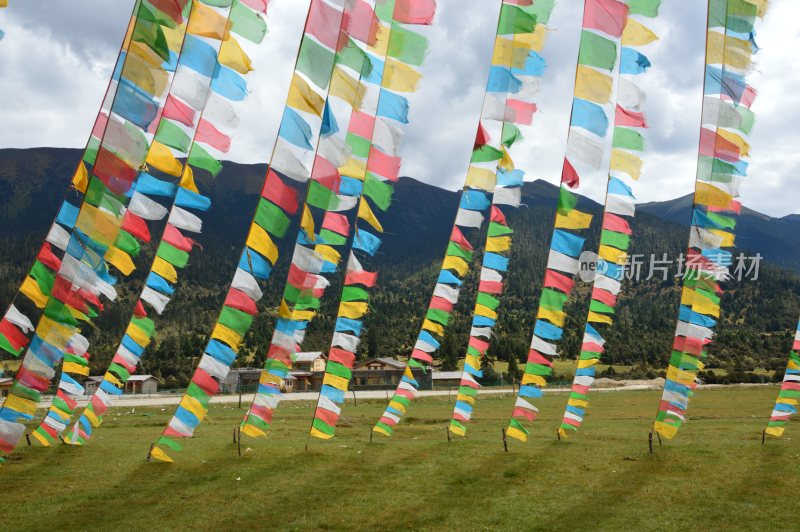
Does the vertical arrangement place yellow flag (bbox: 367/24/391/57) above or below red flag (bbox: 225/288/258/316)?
above

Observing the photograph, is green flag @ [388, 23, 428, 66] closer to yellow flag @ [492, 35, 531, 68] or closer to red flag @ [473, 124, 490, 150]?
yellow flag @ [492, 35, 531, 68]

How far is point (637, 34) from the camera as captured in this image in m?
15.3

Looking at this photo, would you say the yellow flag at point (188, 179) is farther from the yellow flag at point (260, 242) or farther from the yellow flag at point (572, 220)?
the yellow flag at point (572, 220)

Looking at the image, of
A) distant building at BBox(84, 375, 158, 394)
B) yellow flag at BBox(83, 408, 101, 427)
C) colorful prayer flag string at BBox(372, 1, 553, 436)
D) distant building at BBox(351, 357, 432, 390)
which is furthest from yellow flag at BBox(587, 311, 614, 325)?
distant building at BBox(84, 375, 158, 394)

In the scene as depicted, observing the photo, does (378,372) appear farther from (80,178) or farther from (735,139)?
(735,139)

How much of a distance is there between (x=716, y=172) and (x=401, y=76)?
7.96 m

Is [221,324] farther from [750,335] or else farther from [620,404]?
[750,335]

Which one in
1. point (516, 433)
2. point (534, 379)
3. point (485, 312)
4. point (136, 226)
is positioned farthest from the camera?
point (485, 312)

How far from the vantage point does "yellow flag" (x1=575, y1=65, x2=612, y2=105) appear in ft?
51.1

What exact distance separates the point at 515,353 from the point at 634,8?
87.9 m

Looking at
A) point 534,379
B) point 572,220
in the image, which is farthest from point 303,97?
point 534,379

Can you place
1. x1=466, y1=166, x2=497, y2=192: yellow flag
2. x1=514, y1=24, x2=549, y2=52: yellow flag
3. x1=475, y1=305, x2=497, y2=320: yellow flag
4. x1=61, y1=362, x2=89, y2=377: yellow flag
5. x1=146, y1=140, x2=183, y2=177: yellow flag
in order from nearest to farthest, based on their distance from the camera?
x1=146, y1=140, x2=183, y2=177: yellow flag
x1=514, y1=24, x2=549, y2=52: yellow flag
x1=466, y1=166, x2=497, y2=192: yellow flag
x1=475, y1=305, x2=497, y2=320: yellow flag
x1=61, y1=362, x2=89, y2=377: yellow flag

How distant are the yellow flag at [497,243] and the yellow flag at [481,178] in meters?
1.66

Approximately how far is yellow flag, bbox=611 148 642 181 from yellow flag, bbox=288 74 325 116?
7539 mm
